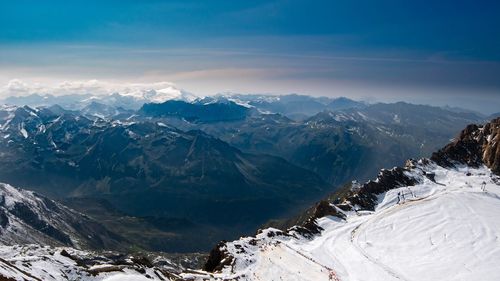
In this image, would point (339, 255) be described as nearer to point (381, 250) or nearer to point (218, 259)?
point (381, 250)

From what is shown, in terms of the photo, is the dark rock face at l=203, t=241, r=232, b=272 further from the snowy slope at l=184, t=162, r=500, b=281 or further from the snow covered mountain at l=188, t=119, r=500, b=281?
the snowy slope at l=184, t=162, r=500, b=281

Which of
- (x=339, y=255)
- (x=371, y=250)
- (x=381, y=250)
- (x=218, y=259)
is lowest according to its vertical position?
(x=381, y=250)

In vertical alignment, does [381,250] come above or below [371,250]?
below

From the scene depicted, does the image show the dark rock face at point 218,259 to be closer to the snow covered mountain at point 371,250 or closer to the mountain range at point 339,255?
the snow covered mountain at point 371,250

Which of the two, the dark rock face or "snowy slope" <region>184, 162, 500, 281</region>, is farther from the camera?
"snowy slope" <region>184, 162, 500, 281</region>

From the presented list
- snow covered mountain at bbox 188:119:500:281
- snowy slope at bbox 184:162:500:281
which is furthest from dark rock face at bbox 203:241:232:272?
snowy slope at bbox 184:162:500:281

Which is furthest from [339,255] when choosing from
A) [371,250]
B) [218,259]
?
[218,259]

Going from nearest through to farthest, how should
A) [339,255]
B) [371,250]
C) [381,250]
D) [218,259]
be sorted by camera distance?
1. [218,259]
2. [339,255]
3. [371,250]
4. [381,250]

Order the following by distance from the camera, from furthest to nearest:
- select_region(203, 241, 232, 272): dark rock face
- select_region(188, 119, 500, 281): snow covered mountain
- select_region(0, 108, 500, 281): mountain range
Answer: select_region(188, 119, 500, 281): snow covered mountain → select_region(203, 241, 232, 272): dark rock face → select_region(0, 108, 500, 281): mountain range

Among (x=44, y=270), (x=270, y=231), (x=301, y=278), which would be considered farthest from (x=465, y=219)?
(x=44, y=270)

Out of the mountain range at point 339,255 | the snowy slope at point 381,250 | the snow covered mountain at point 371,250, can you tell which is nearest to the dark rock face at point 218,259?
the snow covered mountain at point 371,250
